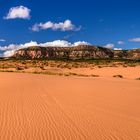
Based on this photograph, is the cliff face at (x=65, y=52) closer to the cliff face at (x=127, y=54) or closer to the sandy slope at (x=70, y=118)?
the cliff face at (x=127, y=54)

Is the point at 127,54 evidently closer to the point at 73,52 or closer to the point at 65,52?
the point at 73,52

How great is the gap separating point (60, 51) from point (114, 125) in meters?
162

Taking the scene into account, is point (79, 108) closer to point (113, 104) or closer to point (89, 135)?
point (113, 104)

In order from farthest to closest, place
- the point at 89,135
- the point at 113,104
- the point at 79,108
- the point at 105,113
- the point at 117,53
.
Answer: the point at 117,53
the point at 113,104
the point at 79,108
the point at 105,113
the point at 89,135

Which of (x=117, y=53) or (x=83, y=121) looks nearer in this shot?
(x=83, y=121)

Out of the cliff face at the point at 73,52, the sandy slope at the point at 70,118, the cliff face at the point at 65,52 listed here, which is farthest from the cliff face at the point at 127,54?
the sandy slope at the point at 70,118

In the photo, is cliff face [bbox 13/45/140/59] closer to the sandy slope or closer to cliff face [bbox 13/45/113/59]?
cliff face [bbox 13/45/113/59]

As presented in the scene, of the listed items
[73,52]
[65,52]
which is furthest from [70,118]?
[65,52]

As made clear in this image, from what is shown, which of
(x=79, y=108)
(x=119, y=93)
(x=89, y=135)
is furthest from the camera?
(x=119, y=93)

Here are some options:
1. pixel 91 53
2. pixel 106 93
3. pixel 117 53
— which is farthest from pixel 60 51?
pixel 106 93

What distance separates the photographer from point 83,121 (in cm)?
749

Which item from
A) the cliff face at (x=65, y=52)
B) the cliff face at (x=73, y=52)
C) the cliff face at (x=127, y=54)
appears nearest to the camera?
the cliff face at (x=127, y=54)

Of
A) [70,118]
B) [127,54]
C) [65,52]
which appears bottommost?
[127,54]

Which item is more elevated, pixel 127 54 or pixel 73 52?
pixel 73 52
